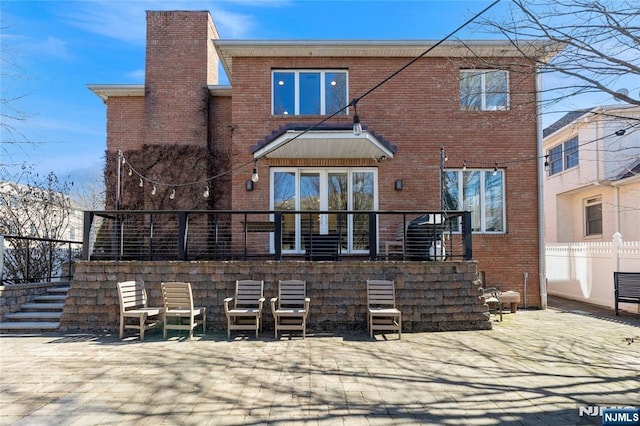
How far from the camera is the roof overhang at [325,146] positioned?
9.62m

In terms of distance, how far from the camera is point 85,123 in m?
15.7

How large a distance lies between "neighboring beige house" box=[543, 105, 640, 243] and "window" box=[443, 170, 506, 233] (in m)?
3.40

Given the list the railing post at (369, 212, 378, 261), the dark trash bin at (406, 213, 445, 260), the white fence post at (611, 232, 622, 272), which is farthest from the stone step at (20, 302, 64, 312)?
the white fence post at (611, 232, 622, 272)

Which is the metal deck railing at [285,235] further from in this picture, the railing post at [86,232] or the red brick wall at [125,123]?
the red brick wall at [125,123]

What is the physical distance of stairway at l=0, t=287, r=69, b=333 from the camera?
26.3 ft

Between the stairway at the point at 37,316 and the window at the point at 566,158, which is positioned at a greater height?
the window at the point at 566,158

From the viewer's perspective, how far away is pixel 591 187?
16062 millimetres

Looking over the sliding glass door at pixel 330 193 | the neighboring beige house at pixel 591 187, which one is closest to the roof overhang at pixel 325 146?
the sliding glass door at pixel 330 193

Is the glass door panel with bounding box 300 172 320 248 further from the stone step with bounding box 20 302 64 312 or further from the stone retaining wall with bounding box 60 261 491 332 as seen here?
the stone step with bounding box 20 302 64 312

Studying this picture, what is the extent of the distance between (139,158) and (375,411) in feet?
37.8

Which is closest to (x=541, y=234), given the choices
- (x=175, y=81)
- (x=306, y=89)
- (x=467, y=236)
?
(x=467, y=236)

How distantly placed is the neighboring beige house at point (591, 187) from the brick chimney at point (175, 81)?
1192 cm

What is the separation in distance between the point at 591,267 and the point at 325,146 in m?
8.79

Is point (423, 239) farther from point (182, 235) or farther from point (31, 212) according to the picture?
point (31, 212)
